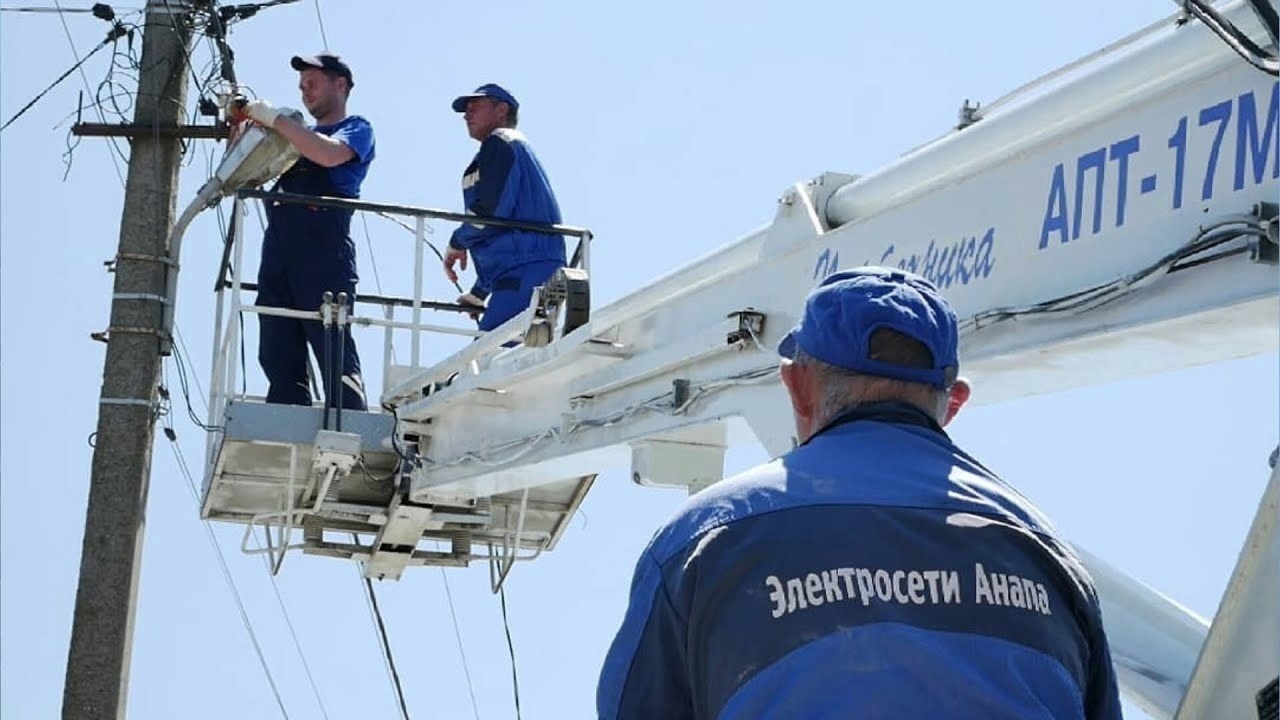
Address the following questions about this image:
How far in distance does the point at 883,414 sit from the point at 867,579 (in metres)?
0.29

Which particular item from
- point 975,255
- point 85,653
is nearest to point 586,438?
point 975,255

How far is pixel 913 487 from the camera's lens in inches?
101

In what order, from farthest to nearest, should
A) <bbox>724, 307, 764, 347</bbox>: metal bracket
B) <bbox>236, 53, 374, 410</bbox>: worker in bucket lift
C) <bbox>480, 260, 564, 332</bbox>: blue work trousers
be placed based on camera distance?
<bbox>236, 53, 374, 410</bbox>: worker in bucket lift
<bbox>480, 260, 564, 332</bbox>: blue work trousers
<bbox>724, 307, 764, 347</bbox>: metal bracket

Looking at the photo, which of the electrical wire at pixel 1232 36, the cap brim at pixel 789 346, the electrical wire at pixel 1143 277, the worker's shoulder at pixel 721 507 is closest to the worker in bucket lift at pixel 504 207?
the electrical wire at pixel 1143 277

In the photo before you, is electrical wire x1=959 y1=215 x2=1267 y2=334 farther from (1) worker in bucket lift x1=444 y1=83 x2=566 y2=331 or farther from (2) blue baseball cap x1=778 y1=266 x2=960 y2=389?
(1) worker in bucket lift x1=444 y1=83 x2=566 y2=331

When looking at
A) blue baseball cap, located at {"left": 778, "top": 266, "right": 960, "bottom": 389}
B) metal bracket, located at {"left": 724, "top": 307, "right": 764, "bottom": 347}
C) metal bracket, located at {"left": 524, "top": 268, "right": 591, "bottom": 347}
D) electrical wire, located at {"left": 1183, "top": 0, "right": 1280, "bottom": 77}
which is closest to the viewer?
blue baseball cap, located at {"left": 778, "top": 266, "right": 960, "bottom": 389}

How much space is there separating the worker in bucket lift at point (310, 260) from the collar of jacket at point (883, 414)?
7.39 meters

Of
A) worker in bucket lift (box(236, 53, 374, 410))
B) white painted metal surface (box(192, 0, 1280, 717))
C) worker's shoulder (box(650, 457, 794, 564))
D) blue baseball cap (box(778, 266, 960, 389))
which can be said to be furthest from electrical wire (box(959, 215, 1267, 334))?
worker in bucket lift (box(236, 53, 374, 410))

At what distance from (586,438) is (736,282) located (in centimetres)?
154

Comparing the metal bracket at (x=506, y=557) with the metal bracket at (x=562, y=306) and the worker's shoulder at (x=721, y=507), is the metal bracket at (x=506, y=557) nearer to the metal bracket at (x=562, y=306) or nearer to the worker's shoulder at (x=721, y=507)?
the metal bracket at (x=562, y=306)

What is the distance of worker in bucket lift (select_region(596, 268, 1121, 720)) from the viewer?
243 centimetres

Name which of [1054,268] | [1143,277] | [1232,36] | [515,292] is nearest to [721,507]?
[1232,36]

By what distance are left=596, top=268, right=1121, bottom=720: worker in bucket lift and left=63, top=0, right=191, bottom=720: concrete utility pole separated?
937 centimetres

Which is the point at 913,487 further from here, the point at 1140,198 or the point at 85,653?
the point at 85,653
